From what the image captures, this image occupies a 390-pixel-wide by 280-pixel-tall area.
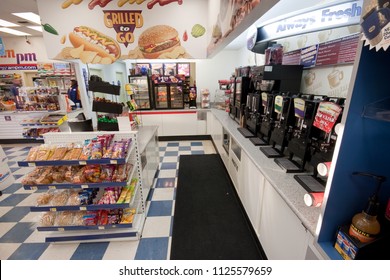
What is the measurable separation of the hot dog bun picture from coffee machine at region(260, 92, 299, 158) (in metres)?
3.82

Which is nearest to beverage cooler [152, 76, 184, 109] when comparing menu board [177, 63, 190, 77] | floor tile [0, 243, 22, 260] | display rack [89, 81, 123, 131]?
menu board [177, 63, 190, 77]

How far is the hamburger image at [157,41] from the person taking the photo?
4.23 metres

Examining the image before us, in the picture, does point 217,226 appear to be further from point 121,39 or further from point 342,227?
point 121,39

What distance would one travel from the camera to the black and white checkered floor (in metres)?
2.01

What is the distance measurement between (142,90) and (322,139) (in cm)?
477

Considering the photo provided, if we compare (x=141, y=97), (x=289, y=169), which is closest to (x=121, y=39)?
(x=141, y=97)

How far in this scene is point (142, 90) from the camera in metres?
5.31

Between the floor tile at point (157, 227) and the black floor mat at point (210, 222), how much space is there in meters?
0.10

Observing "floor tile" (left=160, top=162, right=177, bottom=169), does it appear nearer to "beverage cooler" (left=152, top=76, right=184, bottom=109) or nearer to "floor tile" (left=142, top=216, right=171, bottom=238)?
"floor tile" (left=142, top=216, right=171, bottom=238)

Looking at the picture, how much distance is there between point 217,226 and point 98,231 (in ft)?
4.53

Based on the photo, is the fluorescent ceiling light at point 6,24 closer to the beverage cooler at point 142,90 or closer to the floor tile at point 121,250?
the beverage cooler at point 142,90

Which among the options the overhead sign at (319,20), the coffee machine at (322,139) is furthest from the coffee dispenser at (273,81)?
the coffee machine at (322,139)

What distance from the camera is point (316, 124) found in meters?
1.35

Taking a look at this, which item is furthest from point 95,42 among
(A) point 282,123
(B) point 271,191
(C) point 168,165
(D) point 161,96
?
(B) point 271,191
